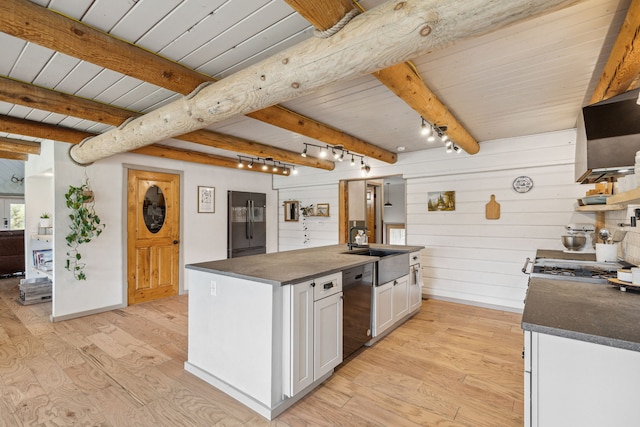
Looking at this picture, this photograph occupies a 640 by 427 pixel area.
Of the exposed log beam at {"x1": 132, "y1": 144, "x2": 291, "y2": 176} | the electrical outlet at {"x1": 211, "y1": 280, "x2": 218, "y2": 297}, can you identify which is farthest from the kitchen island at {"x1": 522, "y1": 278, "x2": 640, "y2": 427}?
the exposed log beam at {"x1": 132, "y1": 144, "x2": 291, "y2": 176}

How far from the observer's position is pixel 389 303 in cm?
324

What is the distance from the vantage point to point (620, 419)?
1.03 m

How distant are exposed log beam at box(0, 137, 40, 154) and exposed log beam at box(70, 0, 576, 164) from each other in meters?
3.44

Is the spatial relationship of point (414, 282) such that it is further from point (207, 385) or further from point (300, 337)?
point (207, 385)

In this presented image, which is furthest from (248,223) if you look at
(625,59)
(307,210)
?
(625,59)

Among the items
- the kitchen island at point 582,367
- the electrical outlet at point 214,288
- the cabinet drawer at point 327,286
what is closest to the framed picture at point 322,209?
the cabinet drawer at point 327,286

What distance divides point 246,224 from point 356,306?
384 centimetres

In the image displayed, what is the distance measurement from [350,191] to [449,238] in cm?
220

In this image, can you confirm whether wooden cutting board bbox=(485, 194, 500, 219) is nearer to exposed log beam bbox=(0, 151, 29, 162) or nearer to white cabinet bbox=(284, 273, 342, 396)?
white cabinet bbox=(284, 273, 342, 396)

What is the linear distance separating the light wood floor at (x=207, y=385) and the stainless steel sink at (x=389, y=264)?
2.17ft

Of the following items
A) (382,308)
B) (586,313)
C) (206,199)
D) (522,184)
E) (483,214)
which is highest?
(522,184)

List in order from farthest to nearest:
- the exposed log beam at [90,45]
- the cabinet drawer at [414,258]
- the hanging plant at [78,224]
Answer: the hanging plant at [78,224] < the cabinet drawer at [414,258] < the exposed log beam at [90,45]

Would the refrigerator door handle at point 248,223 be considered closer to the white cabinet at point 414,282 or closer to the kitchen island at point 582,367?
the white cabinet at point 414,282

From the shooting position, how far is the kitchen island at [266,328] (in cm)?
202
